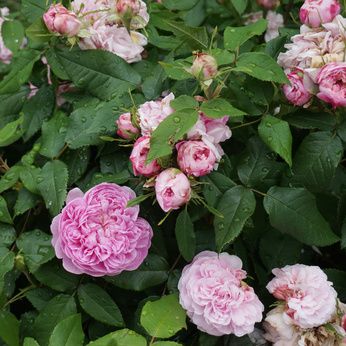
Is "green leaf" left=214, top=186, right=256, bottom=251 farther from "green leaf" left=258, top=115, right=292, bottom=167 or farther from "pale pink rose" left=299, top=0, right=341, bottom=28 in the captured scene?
"pale pink rose" left=299, top=0, right=341, bottom=28

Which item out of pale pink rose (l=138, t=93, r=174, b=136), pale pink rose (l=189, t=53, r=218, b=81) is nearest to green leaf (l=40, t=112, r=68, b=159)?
pale pink rose (l=138, t=93, r=174, b=136)

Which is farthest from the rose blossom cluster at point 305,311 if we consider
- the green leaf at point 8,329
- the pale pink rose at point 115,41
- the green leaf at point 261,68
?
the pale pink rose at point 115,41

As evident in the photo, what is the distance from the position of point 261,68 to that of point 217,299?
406 mm

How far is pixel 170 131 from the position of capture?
920 mm

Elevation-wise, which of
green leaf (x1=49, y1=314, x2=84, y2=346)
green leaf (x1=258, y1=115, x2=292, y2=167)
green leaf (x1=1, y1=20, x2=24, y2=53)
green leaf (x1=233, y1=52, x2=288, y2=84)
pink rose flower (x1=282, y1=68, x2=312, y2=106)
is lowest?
green leaf (x1=49, y1=314, x2=84, y2=346)

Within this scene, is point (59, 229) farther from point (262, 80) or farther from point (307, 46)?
point (307, 46)

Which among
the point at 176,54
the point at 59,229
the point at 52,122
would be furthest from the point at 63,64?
the point at 59,229

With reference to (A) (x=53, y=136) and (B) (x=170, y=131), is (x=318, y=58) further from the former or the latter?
(A) (x=53, y=136)

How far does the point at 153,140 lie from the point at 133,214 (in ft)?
0.59

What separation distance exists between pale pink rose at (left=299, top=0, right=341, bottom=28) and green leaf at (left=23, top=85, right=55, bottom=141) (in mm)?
→ 610

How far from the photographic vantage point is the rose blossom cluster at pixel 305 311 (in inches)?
38.4

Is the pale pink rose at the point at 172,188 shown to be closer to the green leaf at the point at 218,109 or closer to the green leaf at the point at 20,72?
the green leaf at the point at 218,109

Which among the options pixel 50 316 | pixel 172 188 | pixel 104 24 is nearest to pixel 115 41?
pixel 104 24

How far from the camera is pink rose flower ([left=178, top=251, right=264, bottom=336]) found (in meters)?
0.98
